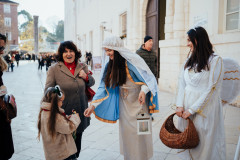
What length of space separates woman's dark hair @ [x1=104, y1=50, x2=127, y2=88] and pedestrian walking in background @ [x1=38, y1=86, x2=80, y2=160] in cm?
61

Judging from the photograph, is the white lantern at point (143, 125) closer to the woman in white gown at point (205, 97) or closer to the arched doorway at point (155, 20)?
the woman in white gown at point (205, 97)

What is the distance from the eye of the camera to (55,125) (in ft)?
7.72

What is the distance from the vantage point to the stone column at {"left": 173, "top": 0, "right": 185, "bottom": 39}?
304 inches

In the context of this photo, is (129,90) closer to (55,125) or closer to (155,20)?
(55,125)

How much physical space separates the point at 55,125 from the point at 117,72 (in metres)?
0.91

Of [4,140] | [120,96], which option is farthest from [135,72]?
[4,140]

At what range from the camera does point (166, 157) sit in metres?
3.25

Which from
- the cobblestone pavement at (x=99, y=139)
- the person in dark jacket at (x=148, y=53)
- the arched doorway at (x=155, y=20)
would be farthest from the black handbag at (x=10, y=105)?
the arched doorway at (x=155, y=20)

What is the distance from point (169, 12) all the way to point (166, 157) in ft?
20.7

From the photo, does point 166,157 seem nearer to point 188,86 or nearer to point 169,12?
point 188,86

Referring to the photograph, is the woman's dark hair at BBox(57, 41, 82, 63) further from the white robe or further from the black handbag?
the white robe

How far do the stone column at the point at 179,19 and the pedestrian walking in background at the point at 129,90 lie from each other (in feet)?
18.3

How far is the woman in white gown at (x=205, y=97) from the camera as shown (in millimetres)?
2252

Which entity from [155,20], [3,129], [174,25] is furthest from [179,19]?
[3,129]
